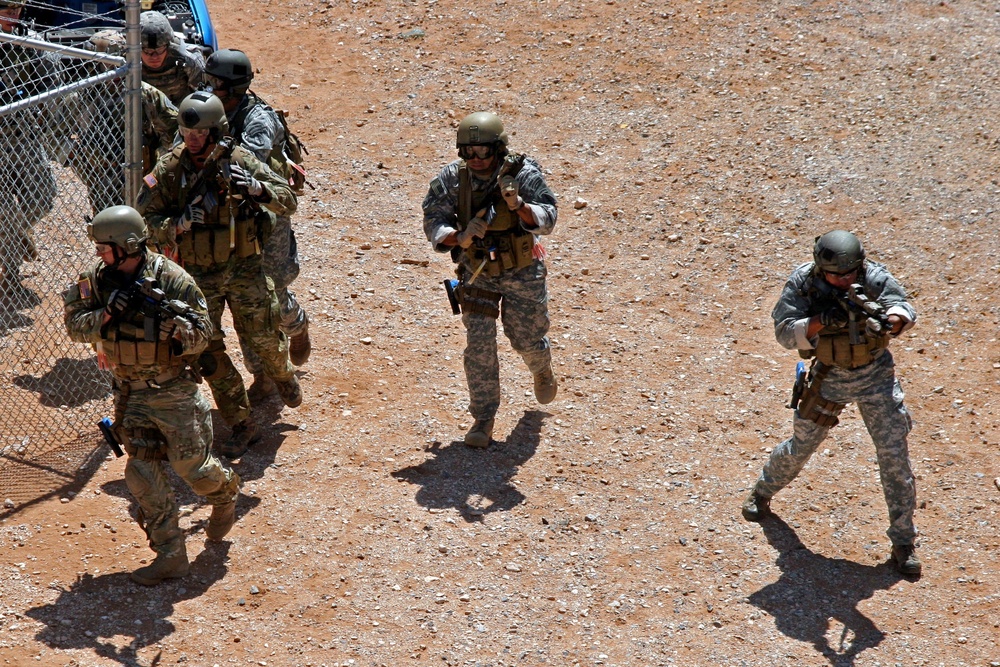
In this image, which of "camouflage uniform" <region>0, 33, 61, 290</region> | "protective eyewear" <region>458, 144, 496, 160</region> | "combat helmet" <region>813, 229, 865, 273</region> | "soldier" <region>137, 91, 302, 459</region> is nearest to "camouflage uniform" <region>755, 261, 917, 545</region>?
"combat helmet" <region>813, 229, 865, 273</region>

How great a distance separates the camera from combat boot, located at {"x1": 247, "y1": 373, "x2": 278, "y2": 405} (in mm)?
8086

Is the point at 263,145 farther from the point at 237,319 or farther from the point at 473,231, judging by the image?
the point at 473,231

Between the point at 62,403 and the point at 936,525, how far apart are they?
5.75m

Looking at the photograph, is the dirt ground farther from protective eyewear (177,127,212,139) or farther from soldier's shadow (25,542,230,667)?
protective eyewear (177,127,212,139)

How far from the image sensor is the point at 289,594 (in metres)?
6.32

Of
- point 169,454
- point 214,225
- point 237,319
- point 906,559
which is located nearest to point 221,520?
point 169,454

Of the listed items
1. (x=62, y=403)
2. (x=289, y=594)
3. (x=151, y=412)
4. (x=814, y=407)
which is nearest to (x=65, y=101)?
(x=62, y=403)

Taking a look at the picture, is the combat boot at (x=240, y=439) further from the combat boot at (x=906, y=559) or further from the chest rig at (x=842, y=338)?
the combat boot at (x=906, y=559)

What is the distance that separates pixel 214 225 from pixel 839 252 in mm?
3624

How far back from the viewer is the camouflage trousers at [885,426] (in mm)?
6473

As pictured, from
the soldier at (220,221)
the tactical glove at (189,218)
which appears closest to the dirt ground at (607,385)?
the soldier at (220,221)

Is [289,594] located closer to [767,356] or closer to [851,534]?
[851,534]

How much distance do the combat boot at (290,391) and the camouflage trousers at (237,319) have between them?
281mm

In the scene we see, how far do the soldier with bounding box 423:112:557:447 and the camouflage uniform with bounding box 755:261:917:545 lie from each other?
5.16ft
